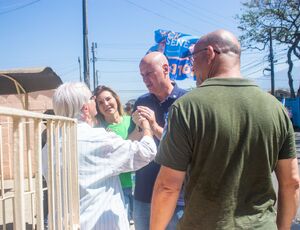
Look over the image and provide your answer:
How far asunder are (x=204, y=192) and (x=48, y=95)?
7.21 meters

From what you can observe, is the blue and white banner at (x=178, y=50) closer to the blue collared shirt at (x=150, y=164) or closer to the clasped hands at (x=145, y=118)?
the blue collared shirt at (x=150, y=164)

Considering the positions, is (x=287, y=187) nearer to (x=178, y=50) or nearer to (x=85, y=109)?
(x=85, y=109)

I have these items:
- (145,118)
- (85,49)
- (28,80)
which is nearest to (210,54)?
(145,118)

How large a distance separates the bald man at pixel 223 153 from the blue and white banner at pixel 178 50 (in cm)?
167

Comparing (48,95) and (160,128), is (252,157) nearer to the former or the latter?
(160,128)

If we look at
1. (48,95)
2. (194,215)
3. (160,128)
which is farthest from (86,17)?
(194,215)

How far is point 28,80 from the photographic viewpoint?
6.71 metres

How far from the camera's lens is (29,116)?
1.25 m

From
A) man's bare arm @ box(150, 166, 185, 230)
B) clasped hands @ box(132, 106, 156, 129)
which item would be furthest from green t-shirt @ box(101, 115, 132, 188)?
man's bare arm @ box(150, 166, 185, 230)

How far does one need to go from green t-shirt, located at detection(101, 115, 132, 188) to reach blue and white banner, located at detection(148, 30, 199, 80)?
649 millimetres

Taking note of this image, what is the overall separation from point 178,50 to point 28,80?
4.09m

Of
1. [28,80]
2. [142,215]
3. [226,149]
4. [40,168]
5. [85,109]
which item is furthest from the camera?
[28,80]

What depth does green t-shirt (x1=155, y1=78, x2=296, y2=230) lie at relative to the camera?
5.18ft

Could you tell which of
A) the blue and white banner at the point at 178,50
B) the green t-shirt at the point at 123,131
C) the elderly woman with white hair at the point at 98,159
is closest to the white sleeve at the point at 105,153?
the elderly woman with white hair at the point at 98,159
